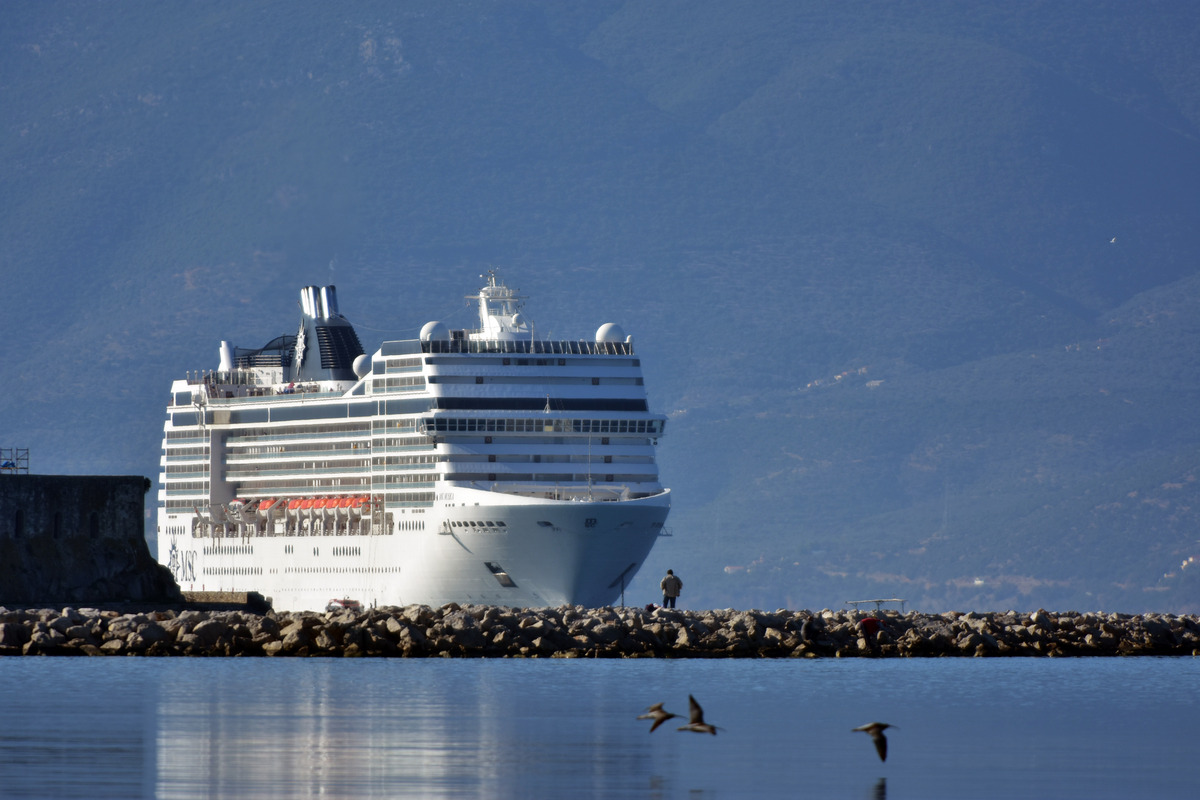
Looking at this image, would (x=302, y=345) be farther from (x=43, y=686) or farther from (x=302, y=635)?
(x=43, y=686)

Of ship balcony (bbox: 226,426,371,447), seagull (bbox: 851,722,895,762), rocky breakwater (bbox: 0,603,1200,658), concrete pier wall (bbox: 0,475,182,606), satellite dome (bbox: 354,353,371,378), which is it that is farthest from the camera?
satellite dome (bbox: 354,353,371,378)

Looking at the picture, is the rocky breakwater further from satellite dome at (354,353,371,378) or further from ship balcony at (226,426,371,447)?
satellite dome at (354,353,371,378)

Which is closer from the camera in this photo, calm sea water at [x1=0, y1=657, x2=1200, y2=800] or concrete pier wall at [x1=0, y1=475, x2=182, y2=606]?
calm sea water at [x1=0, y1=657, x2=1200, y2=800]

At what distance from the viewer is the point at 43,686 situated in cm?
3331

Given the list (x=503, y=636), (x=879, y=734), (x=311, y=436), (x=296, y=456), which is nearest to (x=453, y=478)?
(x=311, y=436)

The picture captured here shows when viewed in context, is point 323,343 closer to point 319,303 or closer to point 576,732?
point 319,303

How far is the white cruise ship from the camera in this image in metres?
73.8

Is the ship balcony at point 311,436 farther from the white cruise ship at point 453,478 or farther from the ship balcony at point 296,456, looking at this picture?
the ship balcony at point 296,456

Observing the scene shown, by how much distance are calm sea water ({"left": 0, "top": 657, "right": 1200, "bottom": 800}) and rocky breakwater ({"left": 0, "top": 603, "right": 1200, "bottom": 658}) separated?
2.85 m

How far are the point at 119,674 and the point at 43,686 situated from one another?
350cm

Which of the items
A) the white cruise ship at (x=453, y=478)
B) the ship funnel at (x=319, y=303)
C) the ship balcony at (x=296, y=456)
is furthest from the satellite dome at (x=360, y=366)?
the ship funnel at (x=319, y=303)

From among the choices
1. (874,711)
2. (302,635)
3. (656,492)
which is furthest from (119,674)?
(656,492)

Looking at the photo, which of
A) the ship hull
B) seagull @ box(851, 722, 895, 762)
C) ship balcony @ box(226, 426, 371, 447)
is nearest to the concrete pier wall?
the ship hull

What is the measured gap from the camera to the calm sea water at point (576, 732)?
67.8 ft
